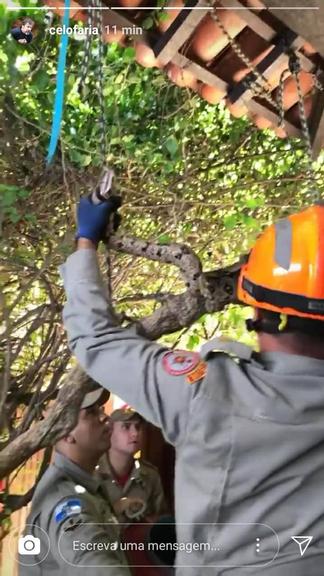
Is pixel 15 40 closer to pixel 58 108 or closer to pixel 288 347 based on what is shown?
pixel 58 108

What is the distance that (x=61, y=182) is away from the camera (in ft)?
4.14

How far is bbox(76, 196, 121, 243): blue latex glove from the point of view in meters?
0.86

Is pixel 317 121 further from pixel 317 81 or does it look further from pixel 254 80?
pixel 254 80

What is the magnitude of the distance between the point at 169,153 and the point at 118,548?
82 cm

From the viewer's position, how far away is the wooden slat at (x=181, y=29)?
3.52ft

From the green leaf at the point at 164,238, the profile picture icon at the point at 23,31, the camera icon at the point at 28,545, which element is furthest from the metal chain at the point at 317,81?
the camera icon at the point at 28,545

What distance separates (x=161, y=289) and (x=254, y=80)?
19.4 inches

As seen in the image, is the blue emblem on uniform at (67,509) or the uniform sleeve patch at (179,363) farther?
the blue emblem on uniform at (67,509)

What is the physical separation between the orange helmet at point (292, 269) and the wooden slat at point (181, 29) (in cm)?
50

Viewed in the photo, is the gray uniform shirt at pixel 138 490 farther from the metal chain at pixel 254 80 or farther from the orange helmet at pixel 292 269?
the metal chain at pixel 254 80

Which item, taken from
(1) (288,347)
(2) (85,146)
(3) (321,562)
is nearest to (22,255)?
(2) (85,146)

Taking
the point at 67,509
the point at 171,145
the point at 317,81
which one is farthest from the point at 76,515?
the point at 317,81

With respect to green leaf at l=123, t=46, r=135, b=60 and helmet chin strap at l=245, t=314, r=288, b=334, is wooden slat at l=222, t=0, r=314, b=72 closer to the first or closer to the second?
green leaf at l=123, t=46, r=135, b=60

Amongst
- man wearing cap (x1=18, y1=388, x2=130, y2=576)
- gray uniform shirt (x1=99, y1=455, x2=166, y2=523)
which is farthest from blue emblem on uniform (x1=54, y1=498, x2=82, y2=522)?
gray uniform shirt (x1=99, y1=455, x2=166, y2=523)
